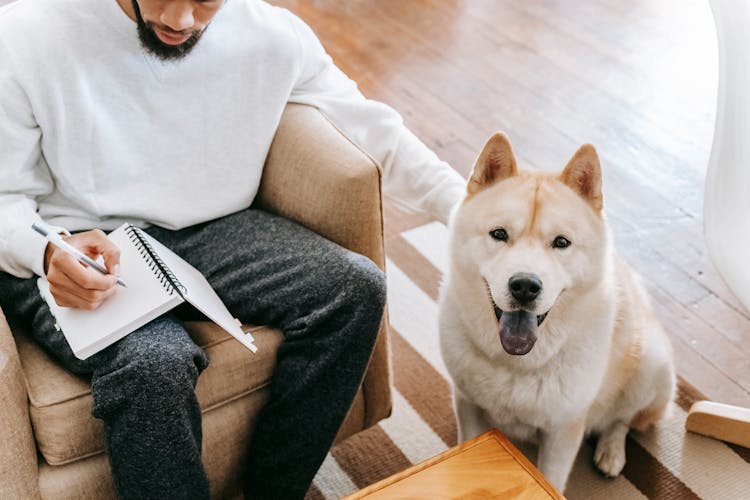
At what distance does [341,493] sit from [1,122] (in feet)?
3.07

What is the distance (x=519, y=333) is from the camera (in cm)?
129

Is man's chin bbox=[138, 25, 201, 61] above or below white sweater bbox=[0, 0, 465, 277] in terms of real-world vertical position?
above

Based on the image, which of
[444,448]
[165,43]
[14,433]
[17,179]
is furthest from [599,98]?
[14,433]

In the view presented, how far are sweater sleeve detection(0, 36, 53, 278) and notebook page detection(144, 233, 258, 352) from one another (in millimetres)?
188

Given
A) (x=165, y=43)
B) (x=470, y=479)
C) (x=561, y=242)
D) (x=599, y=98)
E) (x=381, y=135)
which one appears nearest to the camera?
(x=470, y=479)

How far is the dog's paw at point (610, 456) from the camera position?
1.64 metres

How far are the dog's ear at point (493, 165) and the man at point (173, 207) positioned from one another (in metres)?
0.21

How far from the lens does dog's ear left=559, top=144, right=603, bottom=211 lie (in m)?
1.25

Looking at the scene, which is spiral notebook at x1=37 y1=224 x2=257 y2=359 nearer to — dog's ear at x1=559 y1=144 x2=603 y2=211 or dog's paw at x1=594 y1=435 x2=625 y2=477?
dog's ear at x1=559 y1=144 x2=603 y2=211

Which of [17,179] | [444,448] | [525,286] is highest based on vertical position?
[525,286]

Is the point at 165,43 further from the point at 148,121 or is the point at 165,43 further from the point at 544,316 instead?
A: the point at 544,316

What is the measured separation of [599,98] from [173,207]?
193 centimetres

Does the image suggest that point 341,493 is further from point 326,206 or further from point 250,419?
point 326,206

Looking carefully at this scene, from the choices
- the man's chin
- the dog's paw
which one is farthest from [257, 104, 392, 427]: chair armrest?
the dog's paw
